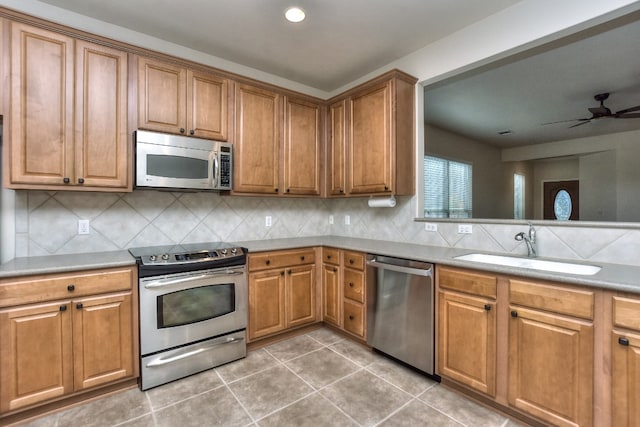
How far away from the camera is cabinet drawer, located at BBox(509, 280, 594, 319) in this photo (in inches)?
58.5

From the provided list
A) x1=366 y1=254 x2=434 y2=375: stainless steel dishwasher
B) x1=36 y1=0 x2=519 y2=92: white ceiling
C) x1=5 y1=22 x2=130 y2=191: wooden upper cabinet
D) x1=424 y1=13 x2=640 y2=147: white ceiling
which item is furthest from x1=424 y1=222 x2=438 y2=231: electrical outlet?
x1=5 y1=22 x2=130 y2=191: wooden upper cabinet

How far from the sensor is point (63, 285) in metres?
1.83

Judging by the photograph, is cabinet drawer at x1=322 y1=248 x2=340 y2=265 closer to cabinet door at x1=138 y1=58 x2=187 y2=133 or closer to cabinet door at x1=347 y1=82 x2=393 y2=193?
cabinet door at x1=347 y1=82 x2=393 y2=193

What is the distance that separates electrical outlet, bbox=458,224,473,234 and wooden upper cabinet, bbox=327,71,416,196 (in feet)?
1.78

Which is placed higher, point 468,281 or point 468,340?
point 468,281

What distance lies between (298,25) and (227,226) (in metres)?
1.93

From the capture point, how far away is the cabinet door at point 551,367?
1.49 metres

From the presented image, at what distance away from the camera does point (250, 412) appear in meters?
1.85

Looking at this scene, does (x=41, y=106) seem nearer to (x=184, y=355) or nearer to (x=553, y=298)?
(x=184, y=355)

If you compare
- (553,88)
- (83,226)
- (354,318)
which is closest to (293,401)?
(354,318)

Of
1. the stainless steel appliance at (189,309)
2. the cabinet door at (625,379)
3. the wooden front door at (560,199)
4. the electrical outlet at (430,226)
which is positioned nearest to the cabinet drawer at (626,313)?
the cabinet door at (625,379)

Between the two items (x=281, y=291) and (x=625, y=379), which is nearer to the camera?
(x=625, y=379)

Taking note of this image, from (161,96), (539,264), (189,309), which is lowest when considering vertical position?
(189,309)

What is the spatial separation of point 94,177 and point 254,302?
5.09ft
